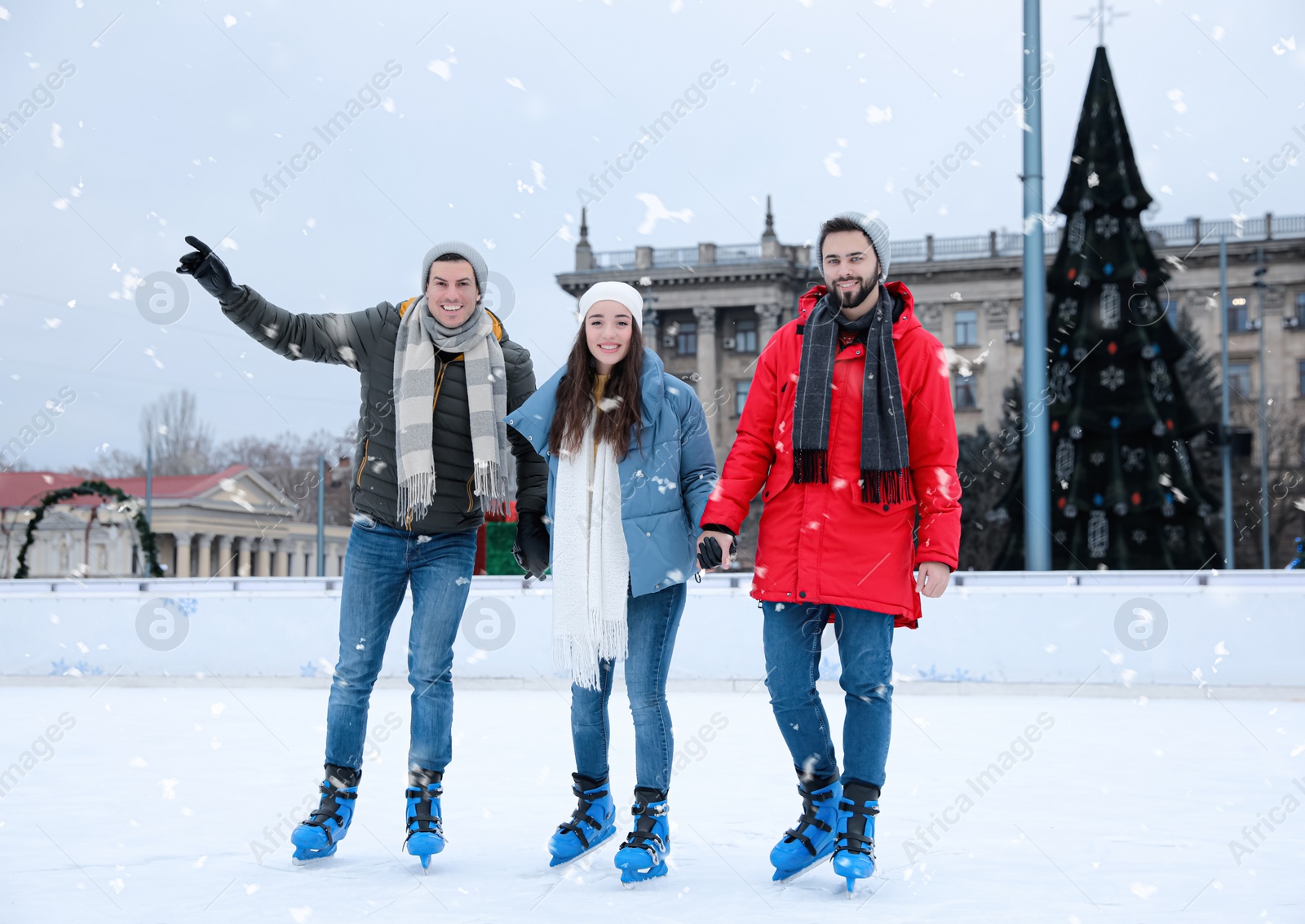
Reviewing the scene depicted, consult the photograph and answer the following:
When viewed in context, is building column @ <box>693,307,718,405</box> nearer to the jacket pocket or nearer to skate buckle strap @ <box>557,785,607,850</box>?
the jacket pocket

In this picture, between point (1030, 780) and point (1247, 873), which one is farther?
point (1030, 780)

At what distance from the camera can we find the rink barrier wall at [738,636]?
789cm

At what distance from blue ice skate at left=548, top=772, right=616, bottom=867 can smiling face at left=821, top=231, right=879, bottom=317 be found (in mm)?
1464

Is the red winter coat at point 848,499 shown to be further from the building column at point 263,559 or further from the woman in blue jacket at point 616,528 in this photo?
the building column at point 263,559

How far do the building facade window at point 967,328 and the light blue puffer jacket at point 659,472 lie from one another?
43261 millimetres

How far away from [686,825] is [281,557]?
50433mm

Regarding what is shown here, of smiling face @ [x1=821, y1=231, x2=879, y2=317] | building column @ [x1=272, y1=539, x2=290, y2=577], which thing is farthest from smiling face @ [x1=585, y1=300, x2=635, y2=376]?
building column @ [x1=272, y1=539, x2=290, y2=577]

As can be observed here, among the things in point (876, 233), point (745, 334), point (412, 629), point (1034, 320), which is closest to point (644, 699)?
point (412, 629)

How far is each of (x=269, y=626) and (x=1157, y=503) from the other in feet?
47.4

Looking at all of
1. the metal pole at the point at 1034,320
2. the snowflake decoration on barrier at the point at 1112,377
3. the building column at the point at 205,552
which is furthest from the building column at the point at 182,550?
the metal pole at the point at 1034,320

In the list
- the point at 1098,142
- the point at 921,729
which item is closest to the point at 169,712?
the point at 921,729

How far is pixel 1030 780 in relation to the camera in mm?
4734

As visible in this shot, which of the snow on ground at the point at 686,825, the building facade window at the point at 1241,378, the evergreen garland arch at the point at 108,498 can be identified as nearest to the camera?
the snow on ground at the point at 686,825

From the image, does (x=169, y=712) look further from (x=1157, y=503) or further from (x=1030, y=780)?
(x=1157, y=503)
